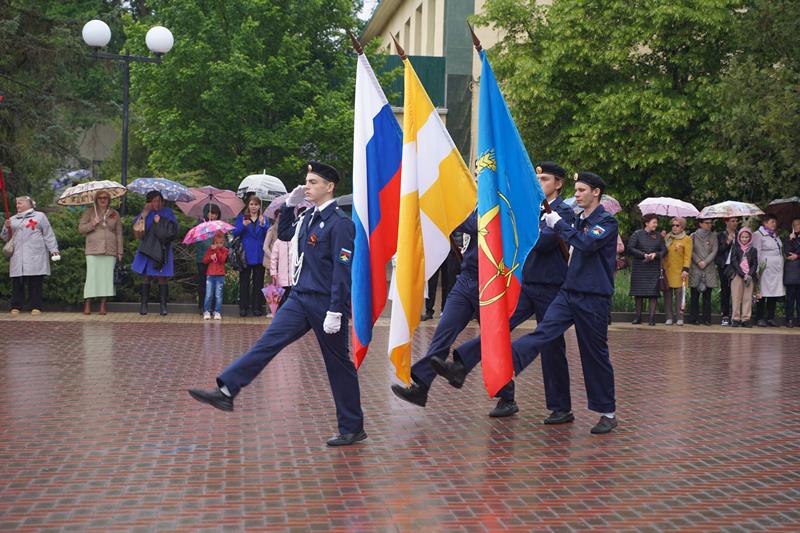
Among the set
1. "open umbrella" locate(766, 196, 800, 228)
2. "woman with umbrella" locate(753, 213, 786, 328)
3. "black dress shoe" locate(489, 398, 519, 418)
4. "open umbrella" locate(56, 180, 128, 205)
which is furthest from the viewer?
"open umbrella" locate(766, 196, 800, 228)

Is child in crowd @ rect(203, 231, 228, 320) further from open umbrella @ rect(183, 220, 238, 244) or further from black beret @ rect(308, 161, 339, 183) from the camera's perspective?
black beret @ rect(308, 161, 339, 183)

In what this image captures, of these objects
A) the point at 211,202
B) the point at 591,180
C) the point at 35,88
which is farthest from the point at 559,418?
the point at 35,88

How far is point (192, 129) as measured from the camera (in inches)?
1185

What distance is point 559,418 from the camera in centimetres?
952

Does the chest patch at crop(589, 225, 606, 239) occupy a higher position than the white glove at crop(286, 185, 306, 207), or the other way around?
the white glove at crop(286, 185, 306, 207)

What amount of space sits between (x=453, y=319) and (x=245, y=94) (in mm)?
20571

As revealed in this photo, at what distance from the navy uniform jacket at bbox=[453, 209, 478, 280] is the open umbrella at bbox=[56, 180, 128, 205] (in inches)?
383

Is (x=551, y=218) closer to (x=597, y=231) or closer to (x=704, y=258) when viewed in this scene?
(x=597, y=231)

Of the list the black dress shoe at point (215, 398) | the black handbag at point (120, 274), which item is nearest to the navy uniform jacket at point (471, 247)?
the black dress shoe at point (215, 398)

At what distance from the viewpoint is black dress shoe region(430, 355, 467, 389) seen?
9.04 m

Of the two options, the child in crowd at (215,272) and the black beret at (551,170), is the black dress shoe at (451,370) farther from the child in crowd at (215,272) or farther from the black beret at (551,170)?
the child in crowd at (215,272)

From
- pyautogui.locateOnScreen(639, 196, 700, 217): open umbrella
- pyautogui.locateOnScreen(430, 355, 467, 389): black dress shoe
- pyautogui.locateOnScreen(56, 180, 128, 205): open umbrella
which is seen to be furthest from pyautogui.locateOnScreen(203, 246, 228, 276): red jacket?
pyautogui.locateOnScreen(430, 355, 467, 389): black dress shoe

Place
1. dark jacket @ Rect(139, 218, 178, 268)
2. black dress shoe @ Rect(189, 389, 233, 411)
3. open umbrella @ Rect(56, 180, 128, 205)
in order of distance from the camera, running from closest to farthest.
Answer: black dress shoe @ Rect(189, 389, 233, 411)
open umbrella @ Rect(56, 180, 128, 205)
dark jacket @ Rect(139, 218, 178, 268)

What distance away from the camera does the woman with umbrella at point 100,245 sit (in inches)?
715
